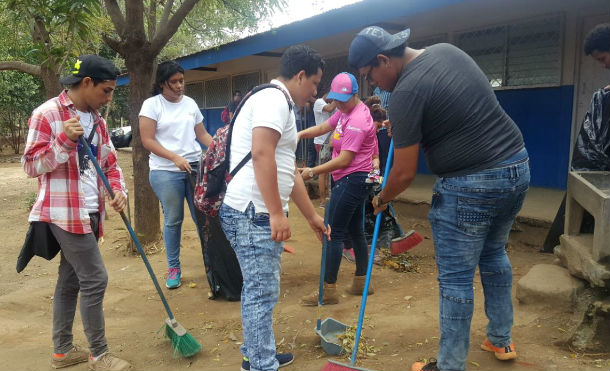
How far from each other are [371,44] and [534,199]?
440 cm

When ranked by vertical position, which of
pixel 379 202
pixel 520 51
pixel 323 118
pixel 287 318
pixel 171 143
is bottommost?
pixel 287 318

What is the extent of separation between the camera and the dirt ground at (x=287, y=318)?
282cm

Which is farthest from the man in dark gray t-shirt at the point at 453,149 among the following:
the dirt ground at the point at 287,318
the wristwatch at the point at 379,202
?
the dirt ground at the point at 287,318

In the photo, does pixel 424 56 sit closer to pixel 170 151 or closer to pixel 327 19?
pixel 170 151

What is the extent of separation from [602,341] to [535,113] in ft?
14.3

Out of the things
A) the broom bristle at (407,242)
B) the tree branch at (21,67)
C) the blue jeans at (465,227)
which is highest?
the tree branch at (21,67)

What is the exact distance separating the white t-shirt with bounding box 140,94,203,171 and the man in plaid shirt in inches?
45.9

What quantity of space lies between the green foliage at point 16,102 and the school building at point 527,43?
47.7 ft

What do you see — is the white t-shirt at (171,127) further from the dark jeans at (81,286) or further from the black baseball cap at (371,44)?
the black baseball cap at (371,44)

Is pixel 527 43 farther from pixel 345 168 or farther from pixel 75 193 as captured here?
pixel 75 193

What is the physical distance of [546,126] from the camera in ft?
Answer: 21.0

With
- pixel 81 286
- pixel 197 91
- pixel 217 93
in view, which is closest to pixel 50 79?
pixel 81 286

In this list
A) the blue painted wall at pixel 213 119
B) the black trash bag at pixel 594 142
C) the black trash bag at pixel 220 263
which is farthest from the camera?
the blue painted wall at pixel 213 119

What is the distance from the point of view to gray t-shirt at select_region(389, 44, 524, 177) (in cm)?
212
